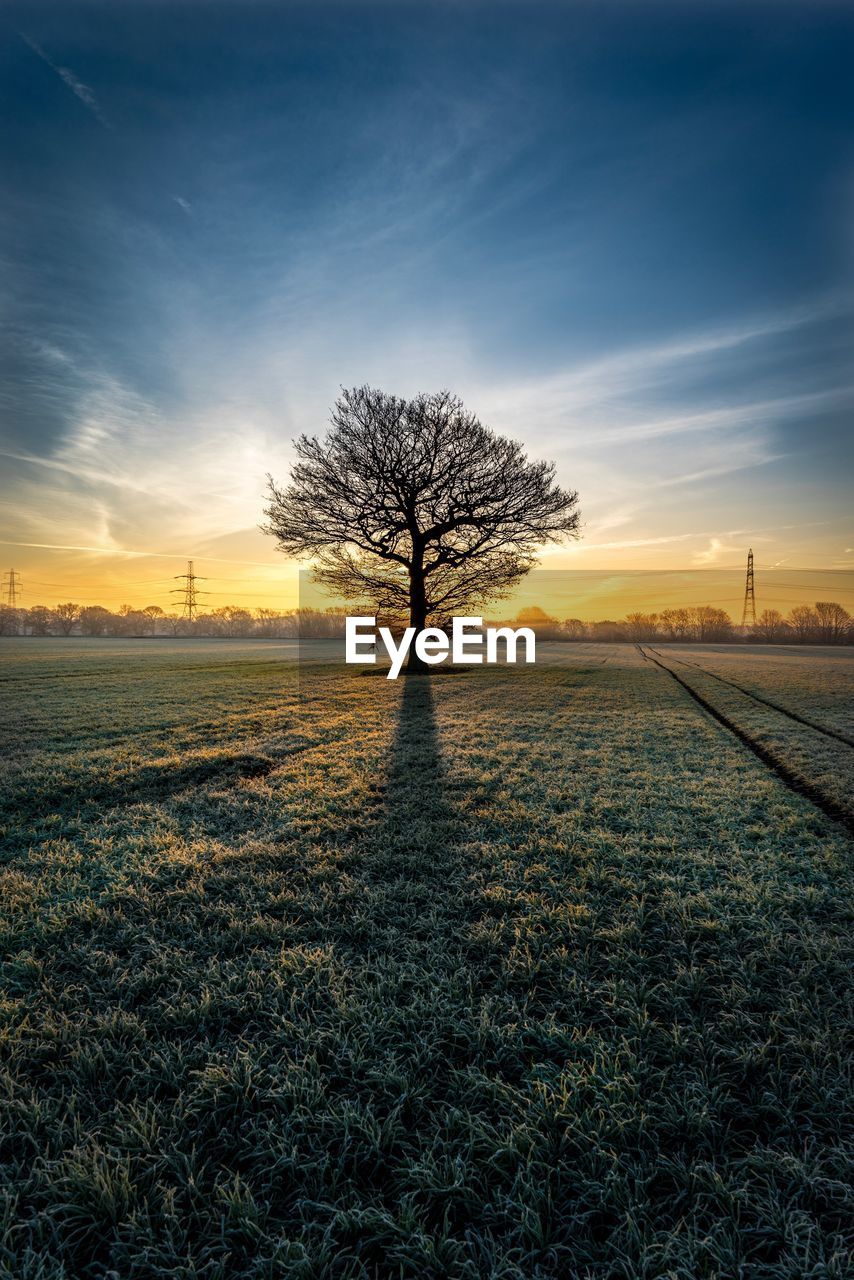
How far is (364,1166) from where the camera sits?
6.48ft

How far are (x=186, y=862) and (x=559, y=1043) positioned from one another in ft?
11.1

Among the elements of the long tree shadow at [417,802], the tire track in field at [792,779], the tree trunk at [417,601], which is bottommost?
the tire track in field at [792,779]

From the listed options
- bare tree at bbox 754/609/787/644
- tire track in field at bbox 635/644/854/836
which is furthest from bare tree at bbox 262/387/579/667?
bare tree at bbox 754/609/787/644

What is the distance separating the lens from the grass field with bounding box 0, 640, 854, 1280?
1.76 metres

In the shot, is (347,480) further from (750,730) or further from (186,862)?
(186,862)

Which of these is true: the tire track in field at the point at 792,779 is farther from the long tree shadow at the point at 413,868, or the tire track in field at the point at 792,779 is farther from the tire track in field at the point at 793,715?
the long tree shadow at the point at 413,868

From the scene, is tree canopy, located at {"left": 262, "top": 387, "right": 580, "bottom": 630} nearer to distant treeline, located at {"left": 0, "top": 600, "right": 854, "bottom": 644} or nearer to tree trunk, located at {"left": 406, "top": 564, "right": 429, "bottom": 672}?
tree trunk, located at {"left": 406, "top": 564, "right": 429, "bottom": 672}

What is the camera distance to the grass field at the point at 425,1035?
1.76 m

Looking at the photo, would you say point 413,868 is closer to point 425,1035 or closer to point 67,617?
point 425,1035

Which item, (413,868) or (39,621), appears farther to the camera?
(39,621)

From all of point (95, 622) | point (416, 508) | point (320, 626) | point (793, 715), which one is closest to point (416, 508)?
point (416, 508)

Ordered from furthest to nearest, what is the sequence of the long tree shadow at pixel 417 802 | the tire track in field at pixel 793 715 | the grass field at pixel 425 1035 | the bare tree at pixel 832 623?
the bare tree at pixel 832 623 < the tire track in field at pixel 793 715 < the long tree shadow at pixel 417 802 < the grass field at pixel 425 1035

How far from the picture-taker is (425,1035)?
257 cm

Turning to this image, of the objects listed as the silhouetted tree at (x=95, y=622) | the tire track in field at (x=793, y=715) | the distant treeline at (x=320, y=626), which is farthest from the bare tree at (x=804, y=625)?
the silhouetted tree at (x=95, y=622)
